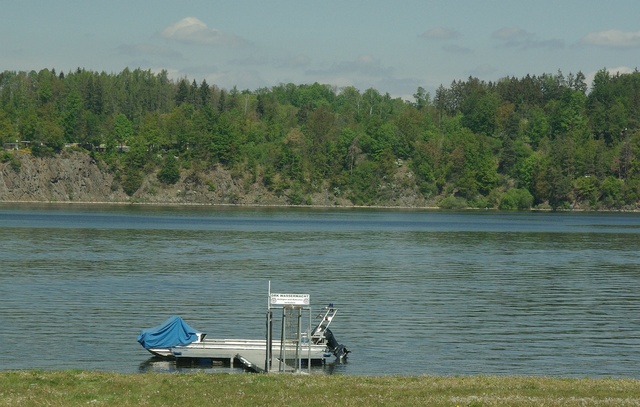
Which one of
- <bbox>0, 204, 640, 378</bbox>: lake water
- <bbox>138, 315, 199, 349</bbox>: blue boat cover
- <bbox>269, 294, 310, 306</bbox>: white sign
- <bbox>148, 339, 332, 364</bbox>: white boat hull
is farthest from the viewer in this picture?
<bbox>0, 204, 640, 378</bbox>: lake water

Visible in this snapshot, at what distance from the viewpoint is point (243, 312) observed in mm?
60906

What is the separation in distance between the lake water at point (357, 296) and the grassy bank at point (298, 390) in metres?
9.12

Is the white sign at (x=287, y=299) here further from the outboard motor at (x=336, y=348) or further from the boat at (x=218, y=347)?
the outboard motor at (x=336, y=348)

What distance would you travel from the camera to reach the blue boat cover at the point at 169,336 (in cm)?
4544

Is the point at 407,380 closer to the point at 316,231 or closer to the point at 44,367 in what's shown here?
the point at 44,367

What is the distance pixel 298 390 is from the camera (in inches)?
1207

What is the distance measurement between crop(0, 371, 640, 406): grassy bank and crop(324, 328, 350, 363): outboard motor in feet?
36.5

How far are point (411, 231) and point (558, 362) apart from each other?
119m

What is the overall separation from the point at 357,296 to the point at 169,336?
26.5m

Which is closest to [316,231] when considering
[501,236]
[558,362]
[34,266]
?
[501,236]

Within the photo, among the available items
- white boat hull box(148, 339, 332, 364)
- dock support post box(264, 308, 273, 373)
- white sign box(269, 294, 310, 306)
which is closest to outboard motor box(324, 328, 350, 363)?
Answer: white boat hull box(148, 339, 332, 364)

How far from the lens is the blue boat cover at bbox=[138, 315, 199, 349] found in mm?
45438

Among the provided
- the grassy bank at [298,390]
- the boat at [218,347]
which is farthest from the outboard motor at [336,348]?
the grassy bank at [298,390]

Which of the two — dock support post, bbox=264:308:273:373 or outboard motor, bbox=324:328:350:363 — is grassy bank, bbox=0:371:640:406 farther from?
outboard motor, bbox=324:328:350:363
